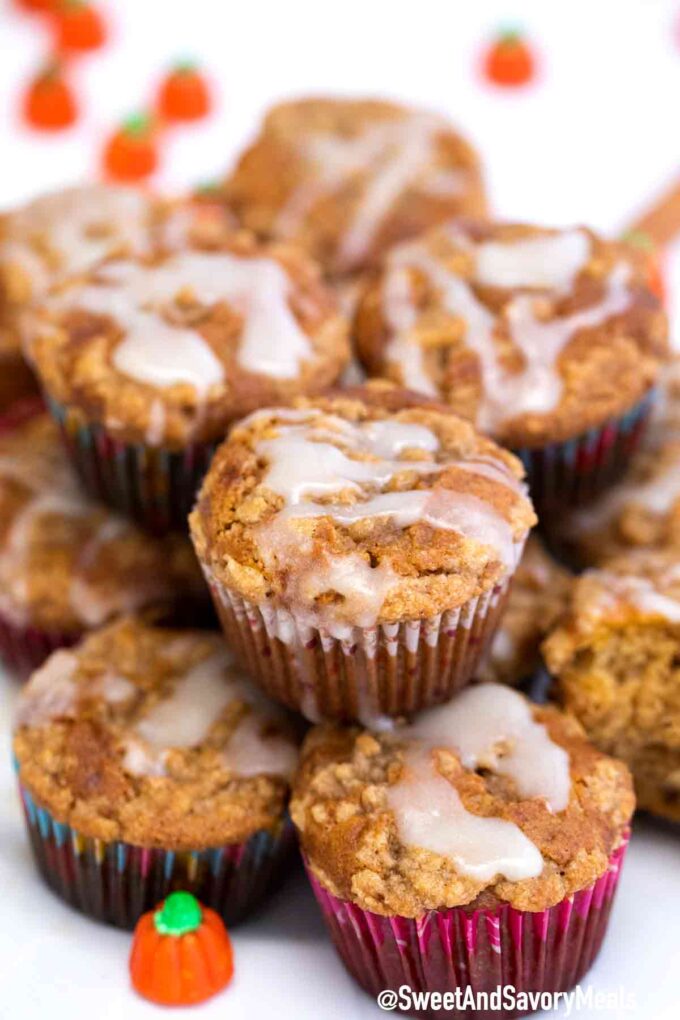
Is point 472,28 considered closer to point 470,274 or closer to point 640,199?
point 640,199

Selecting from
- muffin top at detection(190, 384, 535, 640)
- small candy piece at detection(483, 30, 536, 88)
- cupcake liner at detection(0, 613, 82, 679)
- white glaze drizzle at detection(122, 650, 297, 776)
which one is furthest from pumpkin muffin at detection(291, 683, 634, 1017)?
small candy piece at detection(483, 30, 536, 88)

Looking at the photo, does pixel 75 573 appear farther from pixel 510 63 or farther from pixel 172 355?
pixel 510 63

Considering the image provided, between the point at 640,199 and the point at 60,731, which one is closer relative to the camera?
the point at 60,731

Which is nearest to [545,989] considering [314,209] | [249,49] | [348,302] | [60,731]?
[60,731]

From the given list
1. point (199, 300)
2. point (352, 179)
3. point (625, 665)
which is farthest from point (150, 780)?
point (352, 179)

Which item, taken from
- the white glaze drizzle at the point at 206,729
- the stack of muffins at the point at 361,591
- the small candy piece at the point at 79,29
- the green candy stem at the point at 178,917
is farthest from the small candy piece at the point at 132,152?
the green candy stem at the point at 178,917

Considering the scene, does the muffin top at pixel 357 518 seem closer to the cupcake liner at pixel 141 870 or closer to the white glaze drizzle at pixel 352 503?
the white glaze drizzle at pixel 352 503

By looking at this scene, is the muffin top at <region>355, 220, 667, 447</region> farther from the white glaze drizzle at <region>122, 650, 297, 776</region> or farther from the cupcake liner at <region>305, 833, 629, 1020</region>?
the cupcake liner at <region>305, 833, 629, 1020</region>
